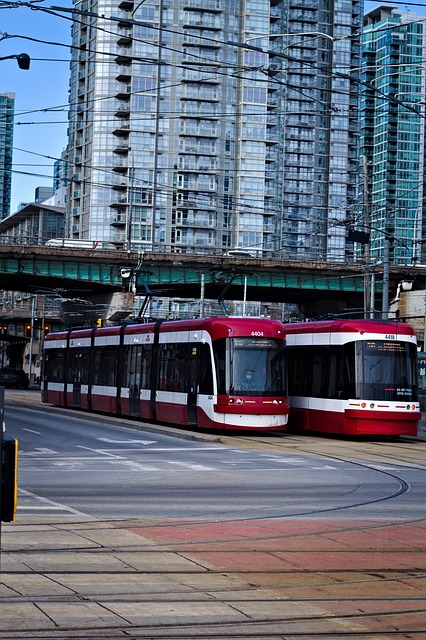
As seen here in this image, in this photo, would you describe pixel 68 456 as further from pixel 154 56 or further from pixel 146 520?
pixel 154 56

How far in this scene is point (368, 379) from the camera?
1244 inches

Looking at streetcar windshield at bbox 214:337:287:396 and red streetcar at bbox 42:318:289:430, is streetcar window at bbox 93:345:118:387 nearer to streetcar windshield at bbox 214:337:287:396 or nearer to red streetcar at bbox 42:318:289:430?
red streetcar at bbox 42:318:289:430

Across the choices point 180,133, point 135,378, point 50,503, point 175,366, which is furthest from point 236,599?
point 180,133

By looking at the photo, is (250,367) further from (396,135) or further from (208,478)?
(396,135)

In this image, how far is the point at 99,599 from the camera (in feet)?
31.8

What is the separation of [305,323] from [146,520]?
66.7 feet

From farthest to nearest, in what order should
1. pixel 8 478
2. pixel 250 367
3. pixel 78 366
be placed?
pixel 78 366
pixel 250 367
pixel 8 478

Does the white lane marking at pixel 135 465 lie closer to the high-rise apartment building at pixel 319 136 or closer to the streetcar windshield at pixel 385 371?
the streetcar windshield at pixel 385 371

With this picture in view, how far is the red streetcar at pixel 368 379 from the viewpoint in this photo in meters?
31.5

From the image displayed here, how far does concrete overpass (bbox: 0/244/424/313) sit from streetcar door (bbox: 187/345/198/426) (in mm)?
37504

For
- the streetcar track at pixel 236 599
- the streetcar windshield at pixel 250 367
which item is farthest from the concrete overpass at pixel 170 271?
the streetcar track at pixel 236 599

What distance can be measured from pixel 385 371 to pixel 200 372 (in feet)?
16.3

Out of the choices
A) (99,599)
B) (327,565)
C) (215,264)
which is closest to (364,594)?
(327,565)

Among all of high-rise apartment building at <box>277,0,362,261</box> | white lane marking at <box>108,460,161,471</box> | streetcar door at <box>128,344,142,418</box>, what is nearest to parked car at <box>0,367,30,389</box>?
streetcar door at <box>128,344,142,418</box>
